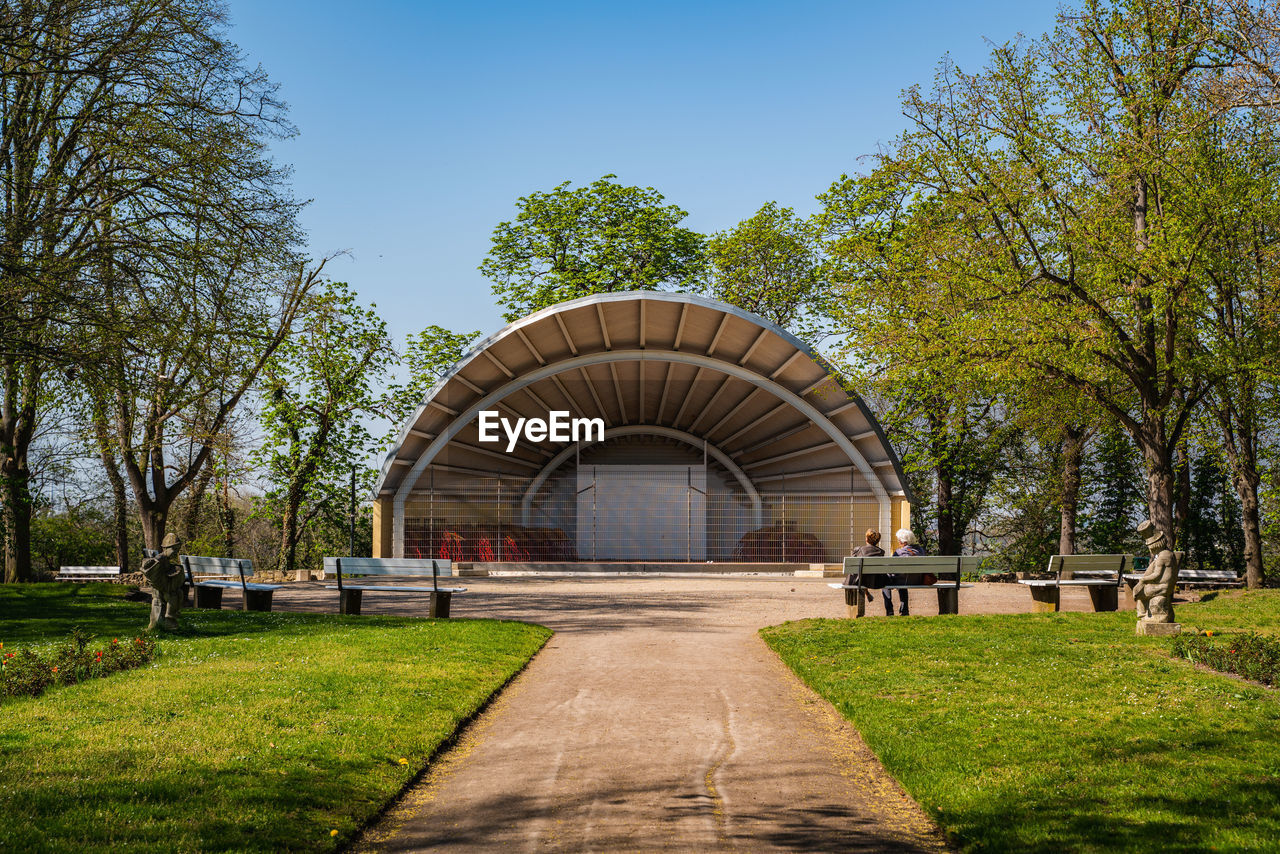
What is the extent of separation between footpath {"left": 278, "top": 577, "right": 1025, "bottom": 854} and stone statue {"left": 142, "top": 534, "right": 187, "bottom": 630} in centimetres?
442

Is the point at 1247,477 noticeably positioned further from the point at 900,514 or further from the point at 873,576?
the point at 873,576

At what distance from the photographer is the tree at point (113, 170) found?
13.9m

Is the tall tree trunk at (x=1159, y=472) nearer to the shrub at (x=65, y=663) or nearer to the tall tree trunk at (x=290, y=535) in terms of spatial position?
the shrub at (x=65, y=663)

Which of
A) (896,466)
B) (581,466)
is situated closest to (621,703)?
(896,466)

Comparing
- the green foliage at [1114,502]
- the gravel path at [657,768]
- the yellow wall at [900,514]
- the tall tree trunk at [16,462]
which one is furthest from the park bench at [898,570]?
the green foliage at [1114,502]

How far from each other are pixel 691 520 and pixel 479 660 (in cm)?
2199

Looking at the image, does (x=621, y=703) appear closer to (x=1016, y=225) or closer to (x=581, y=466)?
(x=1016, y=225)

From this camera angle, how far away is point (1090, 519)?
31.6 meters

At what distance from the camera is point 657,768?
647 centimetres

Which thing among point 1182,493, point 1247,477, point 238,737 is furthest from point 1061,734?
point 1182,493

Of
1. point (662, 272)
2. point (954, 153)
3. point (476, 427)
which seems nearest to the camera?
point (954, 153)

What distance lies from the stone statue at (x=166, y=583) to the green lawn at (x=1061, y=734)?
Result: 277 inches

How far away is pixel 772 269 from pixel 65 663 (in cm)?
3168

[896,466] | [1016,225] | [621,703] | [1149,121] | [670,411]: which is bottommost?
[621,703]
